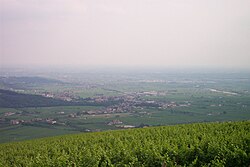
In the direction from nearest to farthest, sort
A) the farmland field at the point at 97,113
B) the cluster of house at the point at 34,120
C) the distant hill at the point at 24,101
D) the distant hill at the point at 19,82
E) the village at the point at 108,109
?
1. the farmland field at the point at 97,113
2. the cluster of house at the point at 34,120
3. the village at the point at 108,109
4. the distant hill at the point at 24,101
5. the distant hill at the point at 19,82

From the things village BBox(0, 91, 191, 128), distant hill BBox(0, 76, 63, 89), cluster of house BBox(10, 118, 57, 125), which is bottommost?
cluster of house BBox(10, 118, 57, 125)

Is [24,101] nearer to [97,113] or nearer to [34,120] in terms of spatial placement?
[34,120]

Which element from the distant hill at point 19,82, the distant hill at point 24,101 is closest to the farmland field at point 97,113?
the distant hill at point 24,101

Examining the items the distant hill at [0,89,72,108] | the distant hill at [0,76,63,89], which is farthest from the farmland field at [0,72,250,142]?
the distant hill at [0,76,63,89]

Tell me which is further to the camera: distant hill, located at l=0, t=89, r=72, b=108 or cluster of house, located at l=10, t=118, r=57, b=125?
distant hill, located at l=0, t=89, r=72, b=108

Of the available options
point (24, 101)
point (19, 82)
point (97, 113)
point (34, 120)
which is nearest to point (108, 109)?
point (97, 113)

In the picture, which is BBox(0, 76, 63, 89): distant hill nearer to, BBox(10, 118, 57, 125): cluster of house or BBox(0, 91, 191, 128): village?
BBox(0, 91, 191, 128): village

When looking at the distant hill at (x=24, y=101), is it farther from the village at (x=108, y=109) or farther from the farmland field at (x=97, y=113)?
the village at (x=108, y=109)

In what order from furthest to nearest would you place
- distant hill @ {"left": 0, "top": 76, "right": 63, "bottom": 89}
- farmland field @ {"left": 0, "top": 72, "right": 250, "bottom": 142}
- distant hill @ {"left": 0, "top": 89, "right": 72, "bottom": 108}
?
distant hill @ {"left": 0, "top": 76, "right": 63, "bottom": 89} < distant hill @ {"left": 0, "top": 89, "right": 72, "bottom": 108} < farmland field @ {"left": 0, "top": 72, "right": 250, "bottom": 142}

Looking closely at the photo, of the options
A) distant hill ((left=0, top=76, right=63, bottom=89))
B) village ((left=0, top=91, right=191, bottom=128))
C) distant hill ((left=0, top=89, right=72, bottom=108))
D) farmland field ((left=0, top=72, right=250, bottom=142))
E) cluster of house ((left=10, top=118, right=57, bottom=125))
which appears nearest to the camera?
farmland field ((left=0, top=72, right=250, bottom=142))
